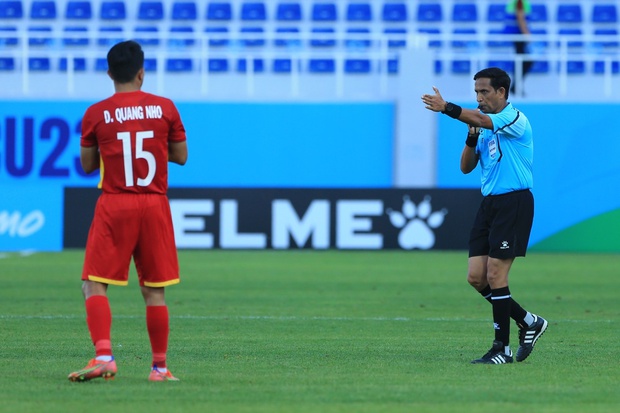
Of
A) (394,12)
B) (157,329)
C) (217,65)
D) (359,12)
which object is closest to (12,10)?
(217,65)

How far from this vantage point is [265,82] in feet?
83.8

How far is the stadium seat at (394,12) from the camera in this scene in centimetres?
2759

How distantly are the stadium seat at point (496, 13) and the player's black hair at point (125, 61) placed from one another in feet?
71.0

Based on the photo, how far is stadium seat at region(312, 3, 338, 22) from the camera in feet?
90.1

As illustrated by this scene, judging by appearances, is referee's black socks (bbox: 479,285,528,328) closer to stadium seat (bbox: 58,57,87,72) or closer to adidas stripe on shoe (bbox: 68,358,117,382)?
adidas stripe on shoe (bbox: 68,358,117,382)

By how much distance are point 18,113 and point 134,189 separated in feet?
58.9

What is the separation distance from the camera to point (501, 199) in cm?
852

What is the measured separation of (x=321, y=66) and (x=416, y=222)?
17.5 ft

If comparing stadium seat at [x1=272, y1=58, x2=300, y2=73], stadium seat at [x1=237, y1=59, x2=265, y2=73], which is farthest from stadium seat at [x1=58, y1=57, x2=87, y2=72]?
stadium seat at [x1=272, y1=58, x2=300, y2=73]

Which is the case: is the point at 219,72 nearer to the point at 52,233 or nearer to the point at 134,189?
the point at 52,233

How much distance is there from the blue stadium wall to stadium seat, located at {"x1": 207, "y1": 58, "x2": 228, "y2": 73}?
6.26 feet

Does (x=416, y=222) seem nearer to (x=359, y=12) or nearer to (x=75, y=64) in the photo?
(x=359, y=12)

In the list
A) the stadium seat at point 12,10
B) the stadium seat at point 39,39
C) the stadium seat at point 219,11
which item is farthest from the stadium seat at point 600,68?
the stadium seat at point 12,10


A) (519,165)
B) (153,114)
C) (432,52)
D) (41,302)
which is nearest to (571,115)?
(432,52)
